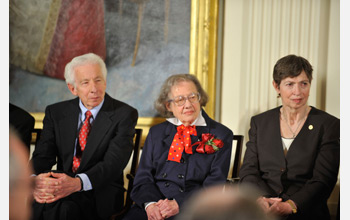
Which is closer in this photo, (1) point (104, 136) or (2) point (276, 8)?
(1) point (104, 136)

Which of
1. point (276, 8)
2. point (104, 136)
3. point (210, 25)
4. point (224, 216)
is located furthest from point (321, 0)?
point (224, 216)

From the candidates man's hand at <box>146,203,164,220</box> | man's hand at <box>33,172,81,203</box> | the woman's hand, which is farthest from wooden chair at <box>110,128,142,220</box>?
the woman's hand

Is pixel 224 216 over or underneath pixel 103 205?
over

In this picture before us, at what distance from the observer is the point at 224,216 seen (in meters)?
0.83

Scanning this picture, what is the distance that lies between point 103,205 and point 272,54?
75.0 inches

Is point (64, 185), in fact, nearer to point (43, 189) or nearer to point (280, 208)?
point (43, 189)

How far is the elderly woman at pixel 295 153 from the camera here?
2.75 metres

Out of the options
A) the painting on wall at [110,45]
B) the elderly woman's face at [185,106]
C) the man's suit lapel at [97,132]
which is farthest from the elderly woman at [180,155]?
the painting on wall at [110,45]

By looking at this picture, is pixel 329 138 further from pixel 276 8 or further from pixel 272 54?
pixel 276 8

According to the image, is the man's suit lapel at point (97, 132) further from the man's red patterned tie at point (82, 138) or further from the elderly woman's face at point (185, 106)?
the elderly woman's face at point (185, 106)

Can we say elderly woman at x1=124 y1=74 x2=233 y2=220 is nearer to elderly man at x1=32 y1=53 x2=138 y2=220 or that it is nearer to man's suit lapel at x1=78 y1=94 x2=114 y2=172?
elderly man at x1=32 y1=53 x2=138 y2=220

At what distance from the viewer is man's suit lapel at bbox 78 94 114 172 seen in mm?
3107

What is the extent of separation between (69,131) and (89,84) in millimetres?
418

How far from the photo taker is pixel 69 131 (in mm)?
3213
